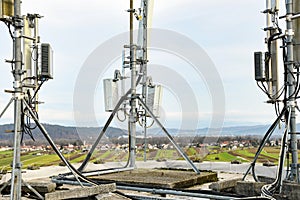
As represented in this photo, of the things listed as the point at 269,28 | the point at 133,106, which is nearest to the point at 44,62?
the point at 133,106

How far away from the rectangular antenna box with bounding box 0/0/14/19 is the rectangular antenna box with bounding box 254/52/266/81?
363 centimetres

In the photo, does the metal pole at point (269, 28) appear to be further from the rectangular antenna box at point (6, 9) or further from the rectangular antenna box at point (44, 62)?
the rectangular antenna box at point (6, 9)

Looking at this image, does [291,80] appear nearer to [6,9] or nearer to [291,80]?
[291,80]

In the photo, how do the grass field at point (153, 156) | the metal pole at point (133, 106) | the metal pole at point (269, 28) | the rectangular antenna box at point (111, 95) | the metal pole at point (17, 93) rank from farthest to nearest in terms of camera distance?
1. the grass field at point (153, 156)
2. the rectangular antenna box at point (111, 95)
3. the metal pole at point (133, 106)
4. the metal pole at point (269, 28)
5. the metal pole at point (17, 93)

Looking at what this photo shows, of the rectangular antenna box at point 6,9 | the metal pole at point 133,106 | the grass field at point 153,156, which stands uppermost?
the rectangular antenna box at point 6,9

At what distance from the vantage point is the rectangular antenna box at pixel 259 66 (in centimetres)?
655

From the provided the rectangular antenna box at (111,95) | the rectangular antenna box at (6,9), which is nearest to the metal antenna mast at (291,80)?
the rectangular antenna box at (6,9)

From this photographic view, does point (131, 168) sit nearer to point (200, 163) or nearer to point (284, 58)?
point (200, 163)

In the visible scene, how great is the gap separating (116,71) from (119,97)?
579 millimetres

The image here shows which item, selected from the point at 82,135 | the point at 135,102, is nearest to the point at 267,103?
the point at 135,102

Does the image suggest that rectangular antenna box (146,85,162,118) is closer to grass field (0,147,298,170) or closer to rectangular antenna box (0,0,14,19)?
grass field (0,147,298,170)

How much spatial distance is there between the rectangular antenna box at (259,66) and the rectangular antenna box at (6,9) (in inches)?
143

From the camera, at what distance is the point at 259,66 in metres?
6.57

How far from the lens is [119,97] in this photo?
9312mm
